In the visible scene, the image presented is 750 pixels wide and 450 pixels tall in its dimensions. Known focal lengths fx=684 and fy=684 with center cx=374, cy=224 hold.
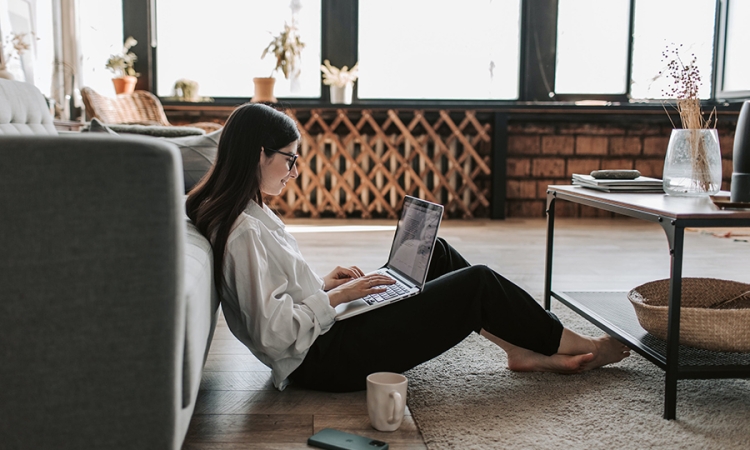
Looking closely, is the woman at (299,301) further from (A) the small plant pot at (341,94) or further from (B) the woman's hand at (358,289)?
(A) the small plant pot at (341,94)

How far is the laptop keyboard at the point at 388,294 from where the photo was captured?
1356 millimetres

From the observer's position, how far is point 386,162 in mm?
4703

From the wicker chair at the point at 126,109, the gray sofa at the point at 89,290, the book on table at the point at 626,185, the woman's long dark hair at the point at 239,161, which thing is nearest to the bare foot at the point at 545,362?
the book on table at the point at 626,185

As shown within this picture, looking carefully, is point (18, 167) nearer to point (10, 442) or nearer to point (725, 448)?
point (10, 442)

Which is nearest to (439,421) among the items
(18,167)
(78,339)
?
(78,339)

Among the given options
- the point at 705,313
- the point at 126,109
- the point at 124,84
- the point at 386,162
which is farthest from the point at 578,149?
the point at 705,313

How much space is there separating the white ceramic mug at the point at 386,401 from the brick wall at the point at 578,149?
11.9 ft

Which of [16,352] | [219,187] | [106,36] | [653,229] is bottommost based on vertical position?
[653,229]

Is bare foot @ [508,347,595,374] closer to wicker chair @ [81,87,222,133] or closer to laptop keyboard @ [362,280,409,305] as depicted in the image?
laptop keyboard @ [362,280,409,305]

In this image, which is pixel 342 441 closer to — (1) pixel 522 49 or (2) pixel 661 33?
(1) pixel 522 49

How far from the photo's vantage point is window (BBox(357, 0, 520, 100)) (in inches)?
185

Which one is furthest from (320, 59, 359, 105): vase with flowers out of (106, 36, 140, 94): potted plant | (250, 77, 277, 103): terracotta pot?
(106, 36, 140, 94): potted plant

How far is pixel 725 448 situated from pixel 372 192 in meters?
3.66

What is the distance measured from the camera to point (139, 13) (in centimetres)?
454
